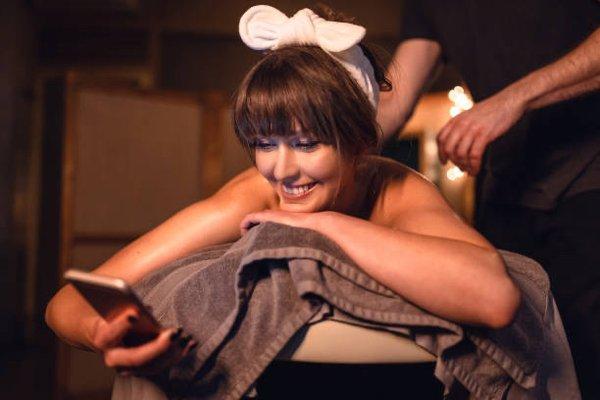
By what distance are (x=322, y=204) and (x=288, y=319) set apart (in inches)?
12.5

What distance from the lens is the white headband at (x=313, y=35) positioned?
1103 millimetres

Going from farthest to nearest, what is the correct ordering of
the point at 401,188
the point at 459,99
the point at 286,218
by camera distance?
the point at 459,99, the point at 401,188, the point at 286,218

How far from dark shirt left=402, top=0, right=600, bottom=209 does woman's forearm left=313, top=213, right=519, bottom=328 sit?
60 cm

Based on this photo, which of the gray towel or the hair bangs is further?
the hair bangs

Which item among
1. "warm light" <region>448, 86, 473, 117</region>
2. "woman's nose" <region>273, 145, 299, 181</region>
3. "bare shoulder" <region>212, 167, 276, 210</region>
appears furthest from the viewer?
"warm light" <region>448, 86, 473, 117</region>

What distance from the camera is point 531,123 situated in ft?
4.81

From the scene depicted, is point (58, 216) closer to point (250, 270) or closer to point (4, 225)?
point (4, 225)

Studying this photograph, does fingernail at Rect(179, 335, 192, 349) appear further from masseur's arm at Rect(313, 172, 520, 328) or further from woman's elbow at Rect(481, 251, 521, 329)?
woman's elbow at Rect(481, 251, 521, 329)

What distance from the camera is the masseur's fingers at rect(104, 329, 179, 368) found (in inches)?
29.0

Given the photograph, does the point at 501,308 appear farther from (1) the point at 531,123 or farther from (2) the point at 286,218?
(1) the point at 531,123

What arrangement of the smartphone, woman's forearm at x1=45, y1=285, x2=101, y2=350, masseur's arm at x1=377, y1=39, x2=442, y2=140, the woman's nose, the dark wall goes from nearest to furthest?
the smartphone → woman's forearm at x1=45, y1=285, x2=101, y2=350 → the woman's nose → masseur's arm at x1=377, y1=39, x2=442, y2=140 → the dark wall

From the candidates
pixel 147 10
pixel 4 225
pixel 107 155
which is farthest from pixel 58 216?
pixel 147 10

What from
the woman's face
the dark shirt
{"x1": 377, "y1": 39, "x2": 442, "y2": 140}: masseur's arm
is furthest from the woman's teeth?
the dark shirt

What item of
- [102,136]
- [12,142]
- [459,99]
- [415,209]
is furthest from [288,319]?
[12,142]
